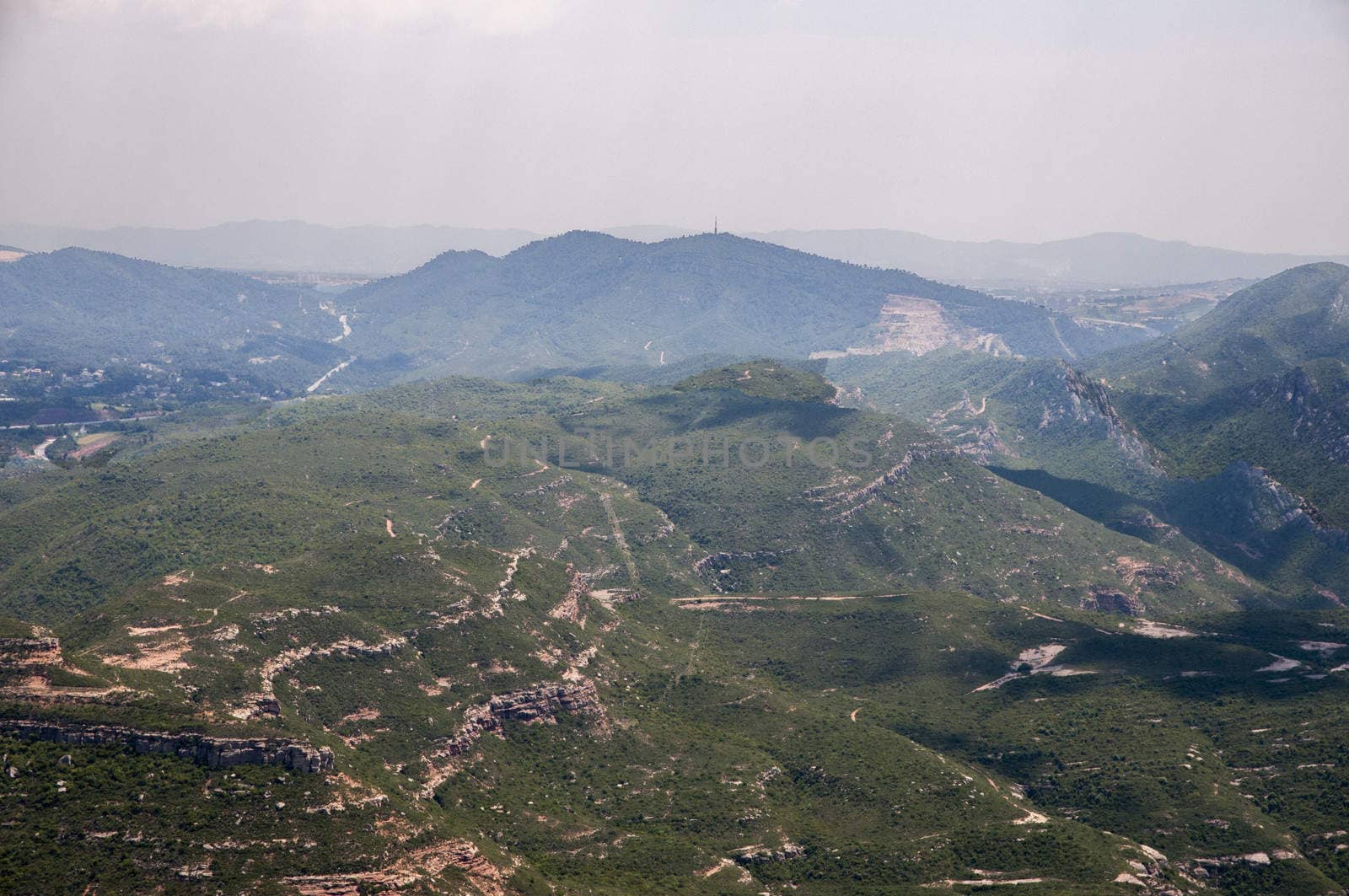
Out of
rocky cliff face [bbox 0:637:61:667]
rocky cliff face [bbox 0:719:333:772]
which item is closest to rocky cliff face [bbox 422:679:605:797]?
rocky cliff face [bbox 0:719:333:772]

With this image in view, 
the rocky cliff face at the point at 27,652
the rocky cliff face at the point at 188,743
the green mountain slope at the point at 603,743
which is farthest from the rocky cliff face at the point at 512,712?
the rocky cliff face at the point at 27,652

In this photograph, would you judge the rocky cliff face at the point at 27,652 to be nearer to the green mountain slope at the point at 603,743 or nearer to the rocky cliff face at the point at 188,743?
the green mountain slope at the point at 603,743

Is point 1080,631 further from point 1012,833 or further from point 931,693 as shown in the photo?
point 1012,833

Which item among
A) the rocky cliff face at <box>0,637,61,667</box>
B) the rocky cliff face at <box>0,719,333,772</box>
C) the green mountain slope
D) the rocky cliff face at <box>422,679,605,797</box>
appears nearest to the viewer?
the green mountain slope

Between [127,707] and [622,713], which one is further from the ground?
[127,707]

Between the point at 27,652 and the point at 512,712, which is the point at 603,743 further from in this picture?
the point at 27,652

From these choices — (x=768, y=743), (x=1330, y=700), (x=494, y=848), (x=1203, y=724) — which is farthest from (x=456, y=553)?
(x=1330, y=700)

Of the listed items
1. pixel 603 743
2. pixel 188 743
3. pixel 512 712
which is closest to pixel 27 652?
pixel 188 743

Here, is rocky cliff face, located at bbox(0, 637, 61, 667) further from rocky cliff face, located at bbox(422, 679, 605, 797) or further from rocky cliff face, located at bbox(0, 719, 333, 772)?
rocky cliff face, located at bbox(422, 679, 605, 797)

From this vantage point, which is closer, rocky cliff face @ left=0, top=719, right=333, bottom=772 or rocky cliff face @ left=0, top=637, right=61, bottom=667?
rocky cliff face @ left=0, top=719, right=333, bottom=772
